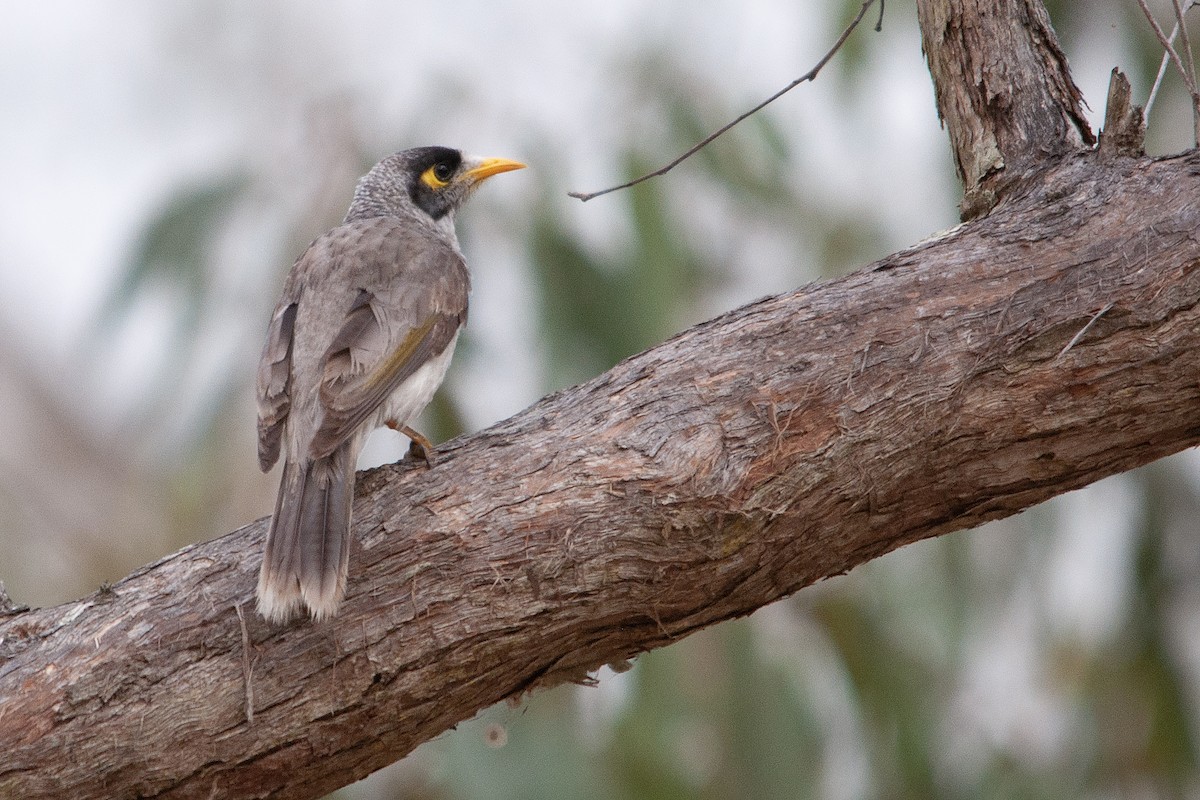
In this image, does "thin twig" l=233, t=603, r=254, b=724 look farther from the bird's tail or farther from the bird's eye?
the bird's eye

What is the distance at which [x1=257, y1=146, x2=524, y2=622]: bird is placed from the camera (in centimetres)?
349

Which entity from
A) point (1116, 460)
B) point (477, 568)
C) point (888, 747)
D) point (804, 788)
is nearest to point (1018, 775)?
point (888, 747)

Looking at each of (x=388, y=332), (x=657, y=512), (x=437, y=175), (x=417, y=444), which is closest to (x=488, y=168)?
(x=437, y=175)

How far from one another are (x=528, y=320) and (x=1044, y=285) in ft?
13.2

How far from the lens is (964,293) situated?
3641 millimetres

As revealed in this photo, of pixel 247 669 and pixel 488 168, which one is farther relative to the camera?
pixel 488 168

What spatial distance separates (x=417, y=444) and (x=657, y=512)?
969 mm

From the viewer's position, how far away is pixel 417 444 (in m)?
4.17

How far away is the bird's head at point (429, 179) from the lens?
20.7 feet

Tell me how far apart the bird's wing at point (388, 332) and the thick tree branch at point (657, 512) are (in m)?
0.57

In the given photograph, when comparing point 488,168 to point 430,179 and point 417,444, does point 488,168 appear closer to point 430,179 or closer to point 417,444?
point 430,179

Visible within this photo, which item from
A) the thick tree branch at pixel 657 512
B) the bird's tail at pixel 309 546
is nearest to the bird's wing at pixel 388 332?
the bird's tail at pixel 309 546

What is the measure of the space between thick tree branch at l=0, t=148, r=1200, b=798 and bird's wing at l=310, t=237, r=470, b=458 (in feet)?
1.87

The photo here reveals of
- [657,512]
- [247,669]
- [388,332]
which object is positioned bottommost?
[247,669]
